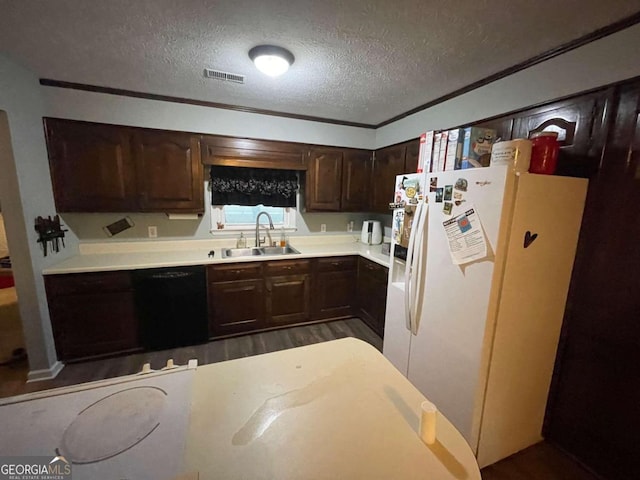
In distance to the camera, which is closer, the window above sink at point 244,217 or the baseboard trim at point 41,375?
the baseboard trim at point 41,375

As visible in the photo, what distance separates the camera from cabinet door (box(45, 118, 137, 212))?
7.52ft

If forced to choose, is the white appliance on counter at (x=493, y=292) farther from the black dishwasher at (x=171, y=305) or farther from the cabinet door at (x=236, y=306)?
A: the black dishwasher at (x=171, y=305)

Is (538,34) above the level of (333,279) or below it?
above

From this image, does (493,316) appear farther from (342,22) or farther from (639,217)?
(342,22)

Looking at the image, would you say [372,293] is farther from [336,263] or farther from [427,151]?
[427,151]

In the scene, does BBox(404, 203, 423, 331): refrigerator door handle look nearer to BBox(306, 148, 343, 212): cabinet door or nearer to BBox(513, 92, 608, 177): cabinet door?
BBox(513, 92, 608, 177): cabinet door

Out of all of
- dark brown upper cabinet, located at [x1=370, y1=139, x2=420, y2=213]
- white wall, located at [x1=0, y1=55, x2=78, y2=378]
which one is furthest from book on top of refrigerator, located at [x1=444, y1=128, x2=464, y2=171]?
white wall, located at [x1=0, y1=55, x2=78, y2=378]

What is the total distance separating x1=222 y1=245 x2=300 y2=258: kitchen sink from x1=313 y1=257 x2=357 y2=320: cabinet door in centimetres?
42

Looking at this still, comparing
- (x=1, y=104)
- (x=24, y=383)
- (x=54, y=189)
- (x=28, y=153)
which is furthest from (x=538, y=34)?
(x=24, y=383)

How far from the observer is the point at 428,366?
5.74ft

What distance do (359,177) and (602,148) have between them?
2.19 meters

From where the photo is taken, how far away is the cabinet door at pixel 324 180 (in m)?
3.13

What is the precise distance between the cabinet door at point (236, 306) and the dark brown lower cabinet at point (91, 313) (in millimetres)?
680

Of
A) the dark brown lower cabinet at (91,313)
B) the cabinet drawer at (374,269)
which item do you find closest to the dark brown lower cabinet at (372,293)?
the cabinet drawer at (374,269)
